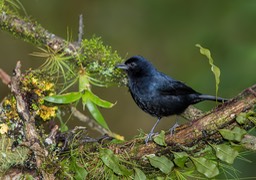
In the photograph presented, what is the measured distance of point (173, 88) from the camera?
4832 millimetres

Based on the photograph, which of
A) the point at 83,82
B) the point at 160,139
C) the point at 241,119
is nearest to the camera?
the point at 241,119

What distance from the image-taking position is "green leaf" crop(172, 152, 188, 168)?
3682 mm

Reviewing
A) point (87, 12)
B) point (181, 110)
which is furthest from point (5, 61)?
point (181, 110)

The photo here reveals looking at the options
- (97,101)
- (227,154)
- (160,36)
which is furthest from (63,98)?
(160,36)

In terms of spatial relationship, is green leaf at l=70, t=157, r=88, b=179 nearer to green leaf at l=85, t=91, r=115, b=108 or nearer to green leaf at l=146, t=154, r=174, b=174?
green leaf at l=146, t=154, r=174, b=174

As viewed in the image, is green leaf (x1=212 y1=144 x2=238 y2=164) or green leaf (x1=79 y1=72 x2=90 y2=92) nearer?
green leaf (x1=212 y1=144 x2=238 y2=164)

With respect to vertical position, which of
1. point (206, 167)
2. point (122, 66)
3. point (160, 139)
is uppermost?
point (122, 66)

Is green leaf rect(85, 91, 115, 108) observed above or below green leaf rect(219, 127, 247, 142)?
above

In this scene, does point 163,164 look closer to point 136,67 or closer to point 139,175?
point 139,175

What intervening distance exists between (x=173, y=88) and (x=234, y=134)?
4.36 feet

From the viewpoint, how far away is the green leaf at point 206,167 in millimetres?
3635

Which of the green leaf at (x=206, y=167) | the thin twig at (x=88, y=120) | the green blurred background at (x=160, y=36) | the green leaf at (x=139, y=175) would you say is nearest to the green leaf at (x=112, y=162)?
the green leaf at (x=139, y=175)

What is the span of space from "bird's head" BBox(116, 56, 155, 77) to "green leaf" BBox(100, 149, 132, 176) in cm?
121

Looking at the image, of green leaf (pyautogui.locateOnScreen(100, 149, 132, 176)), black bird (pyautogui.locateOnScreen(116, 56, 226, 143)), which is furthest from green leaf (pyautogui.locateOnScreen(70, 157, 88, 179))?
black bird (pyautogui.locateOnScreen(116, 56, 226, 143))
